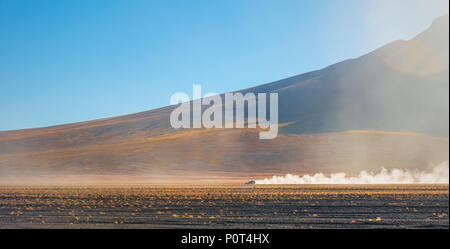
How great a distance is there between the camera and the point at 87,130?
416 feet

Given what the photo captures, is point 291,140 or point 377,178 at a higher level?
point 291,140

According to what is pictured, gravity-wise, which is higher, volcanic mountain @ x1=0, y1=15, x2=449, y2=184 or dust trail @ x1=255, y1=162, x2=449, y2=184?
volcanic mountain @ x1=0, y1=15, x2=449, y2=184

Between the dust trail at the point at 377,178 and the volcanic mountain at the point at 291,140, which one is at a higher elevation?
the volcanic mountain at the point at 291,140

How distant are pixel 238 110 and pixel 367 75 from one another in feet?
104

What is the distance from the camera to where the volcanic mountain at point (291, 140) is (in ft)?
228

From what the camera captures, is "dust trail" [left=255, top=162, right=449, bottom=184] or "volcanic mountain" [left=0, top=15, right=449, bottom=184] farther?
"volcanic mountain" [left=0, top=15, right=449, bottom=184]

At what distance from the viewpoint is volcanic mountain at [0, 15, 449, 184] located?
2731 inches

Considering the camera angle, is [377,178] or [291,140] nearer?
[377,178]

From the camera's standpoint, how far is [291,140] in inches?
3654

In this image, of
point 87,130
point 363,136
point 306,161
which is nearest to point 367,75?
point 363,136

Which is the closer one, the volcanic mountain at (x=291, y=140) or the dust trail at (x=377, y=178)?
the dust trail at (x=377, y=178)
